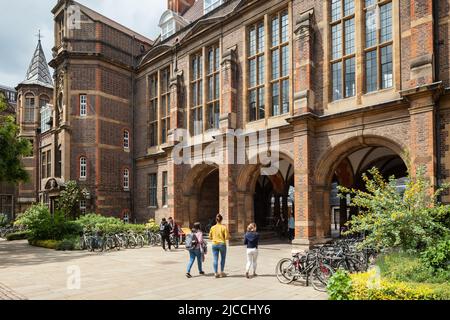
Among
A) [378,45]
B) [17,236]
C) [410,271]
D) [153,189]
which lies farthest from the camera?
[153,189]

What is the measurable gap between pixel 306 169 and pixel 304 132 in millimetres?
1568

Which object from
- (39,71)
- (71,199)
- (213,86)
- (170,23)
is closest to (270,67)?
(213,86)

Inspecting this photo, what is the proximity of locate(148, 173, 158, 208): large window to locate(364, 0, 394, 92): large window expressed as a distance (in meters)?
16.4

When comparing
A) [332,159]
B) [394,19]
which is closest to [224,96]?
[332,159]

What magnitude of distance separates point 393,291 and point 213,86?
17279 mm

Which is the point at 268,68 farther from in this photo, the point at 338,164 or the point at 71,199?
the point at 71,199

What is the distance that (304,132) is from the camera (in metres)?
16.3

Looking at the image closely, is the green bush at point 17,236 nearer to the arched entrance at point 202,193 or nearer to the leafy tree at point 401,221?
the arched entrance at point 202,193

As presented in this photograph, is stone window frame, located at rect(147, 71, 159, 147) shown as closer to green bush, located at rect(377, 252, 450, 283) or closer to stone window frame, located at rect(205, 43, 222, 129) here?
stone window frame, located at rect(205, 43, 222, 129)

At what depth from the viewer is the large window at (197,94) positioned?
75.7ft

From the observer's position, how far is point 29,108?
39.7 meters

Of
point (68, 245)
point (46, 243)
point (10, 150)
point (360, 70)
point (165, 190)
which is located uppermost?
point (360, 70)
